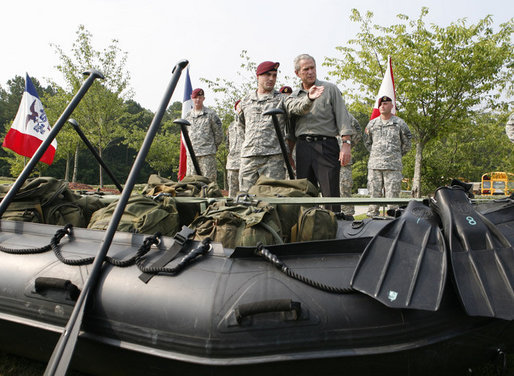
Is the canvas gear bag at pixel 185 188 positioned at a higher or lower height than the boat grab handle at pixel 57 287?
higher

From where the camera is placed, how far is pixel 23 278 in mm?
1975

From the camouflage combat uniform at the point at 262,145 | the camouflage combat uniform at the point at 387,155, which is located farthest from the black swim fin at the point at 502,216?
the camouflage combat uniform at the point at 387,155

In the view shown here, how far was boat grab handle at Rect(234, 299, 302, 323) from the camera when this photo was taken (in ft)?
4.93

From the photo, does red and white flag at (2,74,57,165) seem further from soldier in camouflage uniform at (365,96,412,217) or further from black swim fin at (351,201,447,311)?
black swim fin at (351,201,447,311)

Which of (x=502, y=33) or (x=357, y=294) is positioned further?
(x=502, y=33)

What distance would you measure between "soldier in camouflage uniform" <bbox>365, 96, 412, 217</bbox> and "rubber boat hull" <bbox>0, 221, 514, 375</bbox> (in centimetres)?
538

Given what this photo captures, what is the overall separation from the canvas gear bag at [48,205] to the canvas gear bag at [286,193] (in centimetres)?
135

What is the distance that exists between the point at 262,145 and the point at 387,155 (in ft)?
11.1

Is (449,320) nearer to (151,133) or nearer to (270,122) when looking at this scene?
(151,133)

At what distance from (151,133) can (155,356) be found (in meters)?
1.10

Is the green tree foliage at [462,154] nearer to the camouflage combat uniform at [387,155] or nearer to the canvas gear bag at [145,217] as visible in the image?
the camouflage combat uniform at [387,155]

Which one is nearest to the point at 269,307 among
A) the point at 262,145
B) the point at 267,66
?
the point at 262,145

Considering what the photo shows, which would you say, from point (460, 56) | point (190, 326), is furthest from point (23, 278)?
point (460, 56)

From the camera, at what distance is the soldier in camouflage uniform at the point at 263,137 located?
4535mm
